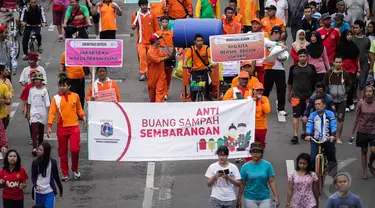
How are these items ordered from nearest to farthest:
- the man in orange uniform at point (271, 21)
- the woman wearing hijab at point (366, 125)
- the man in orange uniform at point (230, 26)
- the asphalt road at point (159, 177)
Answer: the asphalt road at point (159, 177), the woman wearing hijab at point (366, 125), the man in orange uniform at point (271, 21), the man in orange uniform at point (230, 26)

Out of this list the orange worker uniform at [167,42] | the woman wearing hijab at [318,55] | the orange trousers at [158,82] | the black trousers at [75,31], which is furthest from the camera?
the black trousers at [75,31]

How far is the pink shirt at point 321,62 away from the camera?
2272cm

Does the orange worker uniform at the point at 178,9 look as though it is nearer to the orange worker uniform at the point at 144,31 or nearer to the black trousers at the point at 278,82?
the orange worker uniform at the point at 144,31

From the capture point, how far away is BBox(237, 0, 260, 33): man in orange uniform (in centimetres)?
2764

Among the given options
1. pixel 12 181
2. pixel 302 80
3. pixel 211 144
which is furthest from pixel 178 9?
pixel 12 181

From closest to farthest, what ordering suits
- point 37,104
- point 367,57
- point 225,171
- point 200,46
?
point 225,171
point 37,104
point 200,46
point 367,57

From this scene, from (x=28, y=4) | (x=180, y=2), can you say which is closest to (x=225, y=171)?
(x=180, y=2)

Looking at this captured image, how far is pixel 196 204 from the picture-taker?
18.7m

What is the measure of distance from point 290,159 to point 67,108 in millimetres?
4182

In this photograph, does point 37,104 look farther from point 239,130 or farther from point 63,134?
point 239,130

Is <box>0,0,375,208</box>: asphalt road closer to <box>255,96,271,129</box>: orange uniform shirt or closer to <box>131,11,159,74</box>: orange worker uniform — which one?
Result: <box>255,96,271,129</box>: orange uniform shirt

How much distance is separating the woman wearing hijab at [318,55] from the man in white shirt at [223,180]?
6440 millimetres

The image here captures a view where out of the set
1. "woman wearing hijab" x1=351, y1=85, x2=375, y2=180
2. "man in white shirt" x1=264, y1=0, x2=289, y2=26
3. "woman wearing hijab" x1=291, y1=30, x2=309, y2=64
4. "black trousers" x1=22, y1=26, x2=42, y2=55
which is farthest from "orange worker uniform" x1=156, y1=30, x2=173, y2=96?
"woman wearing hijab" x1=351, y1=85, x2=375, y2=180

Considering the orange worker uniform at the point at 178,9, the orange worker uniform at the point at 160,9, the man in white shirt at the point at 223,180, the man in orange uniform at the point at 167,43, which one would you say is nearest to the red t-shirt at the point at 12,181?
the man in white shirt at the point at 223,180
